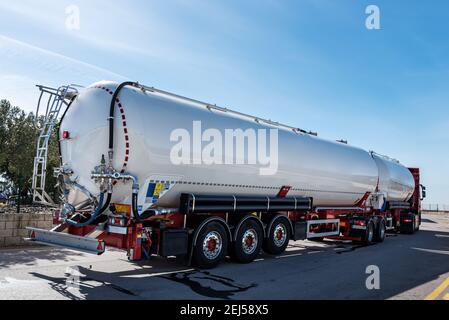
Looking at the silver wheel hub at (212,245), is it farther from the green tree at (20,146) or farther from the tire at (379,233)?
the green tree at (20,146)

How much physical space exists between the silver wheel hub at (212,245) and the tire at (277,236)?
6.52ft

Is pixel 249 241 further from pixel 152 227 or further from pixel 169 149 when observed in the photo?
pixel 169 149

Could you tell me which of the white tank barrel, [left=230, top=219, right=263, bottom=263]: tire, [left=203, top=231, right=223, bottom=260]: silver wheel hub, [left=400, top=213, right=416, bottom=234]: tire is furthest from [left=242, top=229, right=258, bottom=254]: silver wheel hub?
[left=400, top=213, right=416, bottom=234]: tire

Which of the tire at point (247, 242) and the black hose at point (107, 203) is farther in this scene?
the tire at point (247, 242)

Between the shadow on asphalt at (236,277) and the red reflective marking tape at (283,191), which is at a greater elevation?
the red reflective marking tape at (283,191)

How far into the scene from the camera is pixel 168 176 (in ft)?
25.9

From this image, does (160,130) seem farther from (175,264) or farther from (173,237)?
(175,264)

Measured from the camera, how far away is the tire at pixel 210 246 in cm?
830

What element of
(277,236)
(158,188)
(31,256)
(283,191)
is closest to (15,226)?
(31,256)

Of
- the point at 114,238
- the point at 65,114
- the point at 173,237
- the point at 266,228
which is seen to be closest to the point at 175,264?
the point at 173,237

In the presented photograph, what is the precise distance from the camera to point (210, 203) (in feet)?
28.2

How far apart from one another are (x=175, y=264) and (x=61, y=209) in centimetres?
274

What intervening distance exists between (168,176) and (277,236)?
4243 mm

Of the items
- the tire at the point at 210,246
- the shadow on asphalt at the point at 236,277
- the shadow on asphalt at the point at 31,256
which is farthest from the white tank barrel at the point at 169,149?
the shadow on asphalt at the point at 31,256
